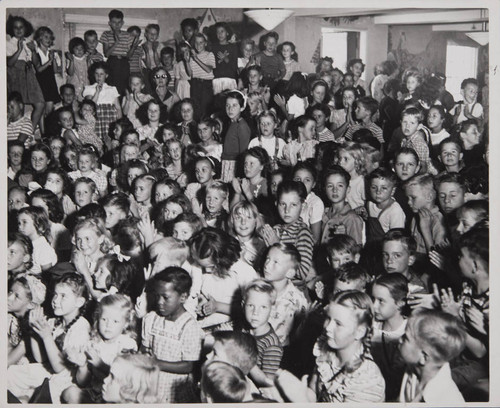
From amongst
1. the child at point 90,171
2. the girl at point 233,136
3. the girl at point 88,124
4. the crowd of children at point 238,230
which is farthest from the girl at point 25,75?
the girl at point 233,136

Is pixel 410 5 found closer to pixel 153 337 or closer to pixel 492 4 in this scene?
pixel 492 4

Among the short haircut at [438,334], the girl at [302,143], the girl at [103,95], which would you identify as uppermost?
the girl at [103,95]

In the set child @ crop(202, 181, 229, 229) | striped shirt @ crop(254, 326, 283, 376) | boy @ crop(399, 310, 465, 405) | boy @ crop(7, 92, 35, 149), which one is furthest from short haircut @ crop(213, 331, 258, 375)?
boy @ crop(7, 92, 35, 149)

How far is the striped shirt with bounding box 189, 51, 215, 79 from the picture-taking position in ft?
15.9

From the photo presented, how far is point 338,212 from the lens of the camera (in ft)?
10.3

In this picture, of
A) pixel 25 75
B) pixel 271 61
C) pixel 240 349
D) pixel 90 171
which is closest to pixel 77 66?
pixel 25 75

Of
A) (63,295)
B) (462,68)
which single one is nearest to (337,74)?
(462,68)

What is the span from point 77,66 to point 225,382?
3688 millimetres

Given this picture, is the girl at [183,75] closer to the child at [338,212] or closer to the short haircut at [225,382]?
the child at [338,212]

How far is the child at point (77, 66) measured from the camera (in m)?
4.81

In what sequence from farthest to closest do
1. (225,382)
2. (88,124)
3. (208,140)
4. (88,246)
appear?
1. (88,124)
2. (208,140)
3. (88,246)
4. (225,382)

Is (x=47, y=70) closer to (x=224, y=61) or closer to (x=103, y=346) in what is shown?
(x=224, y=61)

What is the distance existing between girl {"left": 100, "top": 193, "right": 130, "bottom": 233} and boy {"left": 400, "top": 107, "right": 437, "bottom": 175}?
69.2 inches

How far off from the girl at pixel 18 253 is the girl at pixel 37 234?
6.2 inches
